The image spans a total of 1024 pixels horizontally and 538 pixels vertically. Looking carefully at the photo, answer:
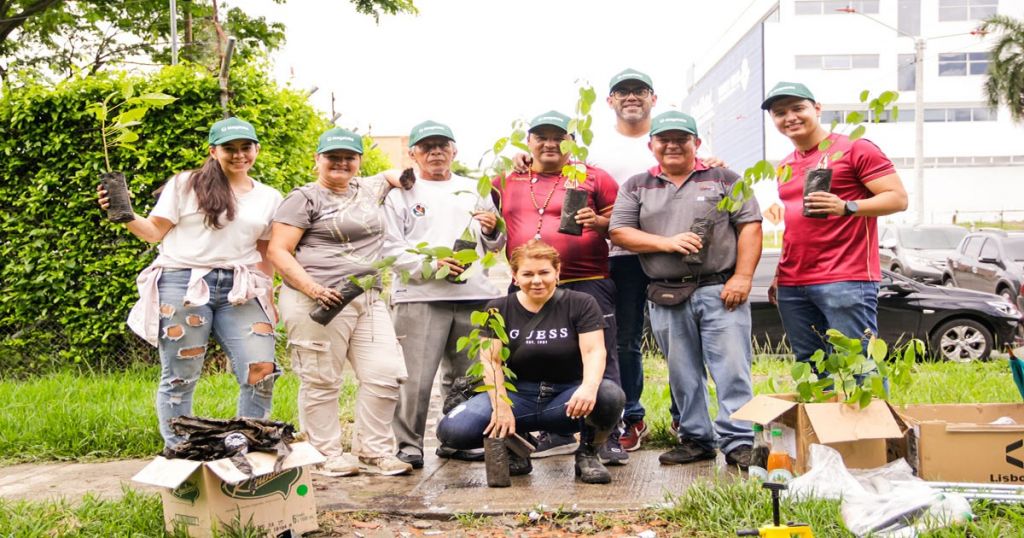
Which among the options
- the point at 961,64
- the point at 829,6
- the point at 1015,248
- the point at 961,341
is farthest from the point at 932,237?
the point at 961,64

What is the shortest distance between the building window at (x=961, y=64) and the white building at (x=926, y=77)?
6 centimetres

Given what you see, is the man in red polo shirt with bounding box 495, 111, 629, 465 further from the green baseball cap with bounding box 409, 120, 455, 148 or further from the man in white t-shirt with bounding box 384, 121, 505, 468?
the green baseball cap with bounding box 409, 120, 455, 148

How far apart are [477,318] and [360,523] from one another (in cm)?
109

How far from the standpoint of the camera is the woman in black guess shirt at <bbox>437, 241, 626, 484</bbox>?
15.4ft

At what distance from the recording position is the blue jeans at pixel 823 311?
15.3ft

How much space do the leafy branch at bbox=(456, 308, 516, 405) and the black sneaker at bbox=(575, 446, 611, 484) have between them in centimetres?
53

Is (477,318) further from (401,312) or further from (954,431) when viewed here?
(954,431)

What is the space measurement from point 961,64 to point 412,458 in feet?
179

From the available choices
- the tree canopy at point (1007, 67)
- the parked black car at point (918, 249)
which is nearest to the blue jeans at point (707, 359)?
the parked black car at point (918, 249)

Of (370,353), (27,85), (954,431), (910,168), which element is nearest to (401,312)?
(370,353)

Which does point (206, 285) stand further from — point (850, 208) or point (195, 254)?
point (850, 208)

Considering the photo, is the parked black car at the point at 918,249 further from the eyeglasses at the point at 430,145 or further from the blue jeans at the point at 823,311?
the eyeglasses at the point at 430,145

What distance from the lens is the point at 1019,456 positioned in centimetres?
400

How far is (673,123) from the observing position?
479 cm
